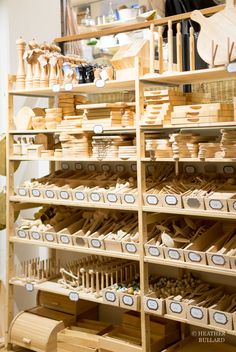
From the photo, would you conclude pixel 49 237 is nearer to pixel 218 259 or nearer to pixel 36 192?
pixel 36 192

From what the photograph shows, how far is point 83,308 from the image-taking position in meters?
3.71

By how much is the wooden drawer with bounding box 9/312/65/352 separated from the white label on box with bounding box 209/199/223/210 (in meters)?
1.52

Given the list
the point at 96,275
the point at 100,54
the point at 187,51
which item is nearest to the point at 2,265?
the point at 96,275

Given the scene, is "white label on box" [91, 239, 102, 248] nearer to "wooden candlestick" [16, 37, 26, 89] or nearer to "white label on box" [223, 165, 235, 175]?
"white label on box" [223, 165, 235, 175]

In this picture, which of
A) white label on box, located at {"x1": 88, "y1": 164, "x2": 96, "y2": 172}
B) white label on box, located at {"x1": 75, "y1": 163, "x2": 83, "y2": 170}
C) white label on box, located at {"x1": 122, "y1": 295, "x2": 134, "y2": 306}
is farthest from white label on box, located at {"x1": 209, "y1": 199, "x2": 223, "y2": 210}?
white label on box, located at {"x1": 75, "y1": 163, "x2": 83, "y2": 170}

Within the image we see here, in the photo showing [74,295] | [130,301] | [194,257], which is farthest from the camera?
[74,295]

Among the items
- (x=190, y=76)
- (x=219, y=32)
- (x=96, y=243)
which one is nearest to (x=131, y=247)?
(x=96, y=243)

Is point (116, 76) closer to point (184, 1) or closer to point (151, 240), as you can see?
point (184, 1)

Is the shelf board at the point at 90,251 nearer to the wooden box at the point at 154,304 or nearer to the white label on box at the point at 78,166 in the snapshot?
the wooden box at the point at 154,304

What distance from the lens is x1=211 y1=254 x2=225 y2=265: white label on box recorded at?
8.68 feet

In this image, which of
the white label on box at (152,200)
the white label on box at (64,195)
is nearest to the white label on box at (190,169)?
the white label on box at (152,200)

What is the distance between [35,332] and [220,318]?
1.46 meters

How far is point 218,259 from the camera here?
266 centimetres

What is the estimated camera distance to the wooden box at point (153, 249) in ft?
9.49
